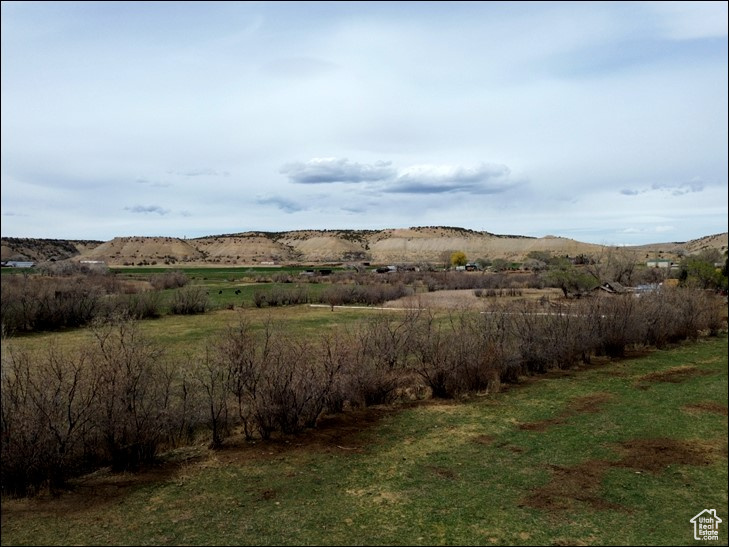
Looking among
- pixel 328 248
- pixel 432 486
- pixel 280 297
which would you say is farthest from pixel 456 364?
pixel 328 248

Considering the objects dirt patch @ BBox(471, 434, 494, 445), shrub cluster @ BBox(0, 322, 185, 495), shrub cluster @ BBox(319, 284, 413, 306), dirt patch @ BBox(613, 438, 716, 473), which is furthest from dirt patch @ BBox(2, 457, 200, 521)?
shrub cluster @ BBox(319, 284, 413, 306)

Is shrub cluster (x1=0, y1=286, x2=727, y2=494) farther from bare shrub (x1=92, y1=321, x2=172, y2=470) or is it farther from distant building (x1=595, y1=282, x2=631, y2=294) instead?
distant building (x1=595, y1=282, x2=631, y2=294)

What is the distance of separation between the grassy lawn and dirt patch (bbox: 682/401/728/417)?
6 centimetres

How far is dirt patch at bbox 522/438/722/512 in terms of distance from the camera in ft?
32.9

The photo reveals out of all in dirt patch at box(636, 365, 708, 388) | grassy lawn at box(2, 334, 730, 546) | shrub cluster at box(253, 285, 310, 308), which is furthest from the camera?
shrub cluster at box(253, 285, 310, 308)

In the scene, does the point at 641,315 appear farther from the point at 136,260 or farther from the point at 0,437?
the point at 136,260

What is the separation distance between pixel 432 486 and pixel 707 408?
9.85 meters

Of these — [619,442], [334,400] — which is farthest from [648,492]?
[334,400]

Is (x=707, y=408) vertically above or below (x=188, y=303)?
below

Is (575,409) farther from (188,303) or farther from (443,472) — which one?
(188,303)

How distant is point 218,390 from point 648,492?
1010 centimetres

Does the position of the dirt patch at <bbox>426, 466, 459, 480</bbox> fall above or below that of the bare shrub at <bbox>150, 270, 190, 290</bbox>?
below

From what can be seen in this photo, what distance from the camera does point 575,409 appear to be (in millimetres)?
16484

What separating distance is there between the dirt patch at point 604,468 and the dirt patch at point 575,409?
2206 mm
